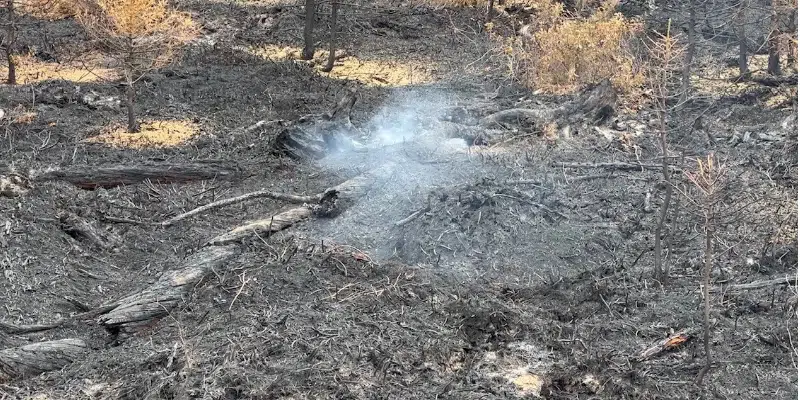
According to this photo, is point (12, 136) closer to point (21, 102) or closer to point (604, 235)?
point (21, 102)

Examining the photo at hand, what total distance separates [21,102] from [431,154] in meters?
7.86

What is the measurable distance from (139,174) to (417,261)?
4803 millimetres

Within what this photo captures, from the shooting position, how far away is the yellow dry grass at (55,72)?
1644 cm

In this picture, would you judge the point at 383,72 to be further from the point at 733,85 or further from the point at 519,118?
the point at 733,85

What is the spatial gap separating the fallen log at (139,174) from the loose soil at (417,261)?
0.84 feet

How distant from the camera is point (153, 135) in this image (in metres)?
13.7

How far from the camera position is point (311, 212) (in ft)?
32.1

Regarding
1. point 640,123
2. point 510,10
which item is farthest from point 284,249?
point 510,10

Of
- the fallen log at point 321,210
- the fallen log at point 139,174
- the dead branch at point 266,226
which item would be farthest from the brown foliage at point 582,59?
the dead branch at point 266,226

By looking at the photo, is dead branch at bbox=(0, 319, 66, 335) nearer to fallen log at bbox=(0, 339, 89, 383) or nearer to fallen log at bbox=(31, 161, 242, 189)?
fallen log at bbox=(0, 339, 89, 383)

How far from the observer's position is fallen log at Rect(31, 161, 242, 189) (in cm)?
1079

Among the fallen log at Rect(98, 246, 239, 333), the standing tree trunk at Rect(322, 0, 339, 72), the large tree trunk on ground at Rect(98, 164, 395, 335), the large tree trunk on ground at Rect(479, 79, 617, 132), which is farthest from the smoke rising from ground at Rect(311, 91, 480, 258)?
the standing tree trunk at Rect(322, 0, 339, 72)

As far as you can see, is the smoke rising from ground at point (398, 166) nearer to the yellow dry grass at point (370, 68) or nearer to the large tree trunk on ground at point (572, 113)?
the large tree trunk on ground at point (572, 113)

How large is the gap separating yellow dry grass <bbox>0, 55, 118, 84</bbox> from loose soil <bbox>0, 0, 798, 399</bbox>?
3.76ft
